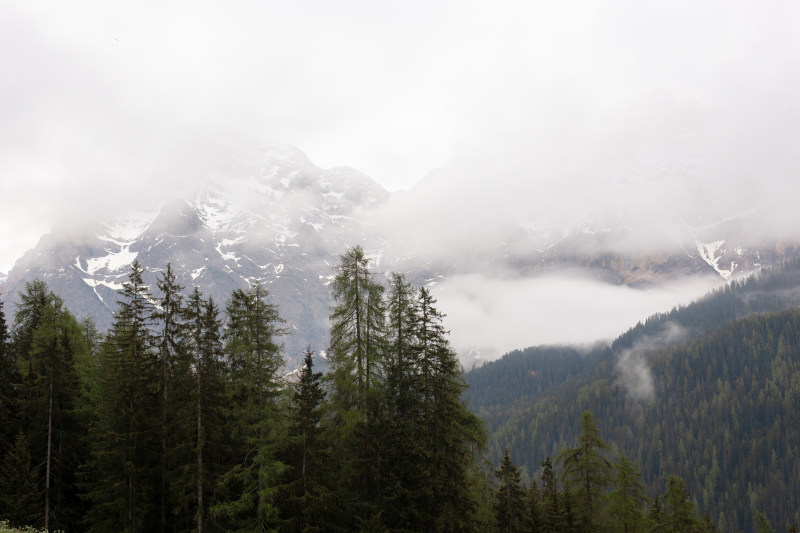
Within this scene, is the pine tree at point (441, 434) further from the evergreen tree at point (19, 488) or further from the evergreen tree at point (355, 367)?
the evergreen tree at point (19, 488)

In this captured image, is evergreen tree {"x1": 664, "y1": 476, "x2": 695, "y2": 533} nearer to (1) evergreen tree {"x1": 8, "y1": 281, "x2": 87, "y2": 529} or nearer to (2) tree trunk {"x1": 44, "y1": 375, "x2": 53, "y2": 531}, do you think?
(2) tree trunk {"x1": 44, "y1": 375, "x2": 53, "y2": 531}

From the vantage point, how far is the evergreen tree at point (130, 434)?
29.5 metres

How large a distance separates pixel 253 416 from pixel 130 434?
328 inches

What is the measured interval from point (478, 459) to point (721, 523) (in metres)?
140

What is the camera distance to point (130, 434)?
29359 millimetres

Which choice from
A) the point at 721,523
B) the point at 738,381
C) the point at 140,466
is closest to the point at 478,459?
the point at 140,466

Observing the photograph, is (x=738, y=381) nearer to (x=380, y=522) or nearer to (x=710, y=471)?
(x=710, y=471)

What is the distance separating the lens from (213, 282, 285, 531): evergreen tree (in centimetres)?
2644

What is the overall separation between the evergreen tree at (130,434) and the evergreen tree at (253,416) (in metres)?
5.41

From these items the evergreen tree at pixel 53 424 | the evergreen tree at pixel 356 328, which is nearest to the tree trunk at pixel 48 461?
the evergreen tree at pixel 53 424

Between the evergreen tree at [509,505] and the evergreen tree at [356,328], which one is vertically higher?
the evergreen tree at [356,328]

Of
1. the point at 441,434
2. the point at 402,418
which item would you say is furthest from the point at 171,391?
the point at 441,434

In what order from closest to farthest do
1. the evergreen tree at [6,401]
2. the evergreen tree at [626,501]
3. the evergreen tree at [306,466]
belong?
the evergreen tree at [306,466] < the evergreen tree at [6,401] < the evergreen tree at [626,501]

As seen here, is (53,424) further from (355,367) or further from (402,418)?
(402,418)
